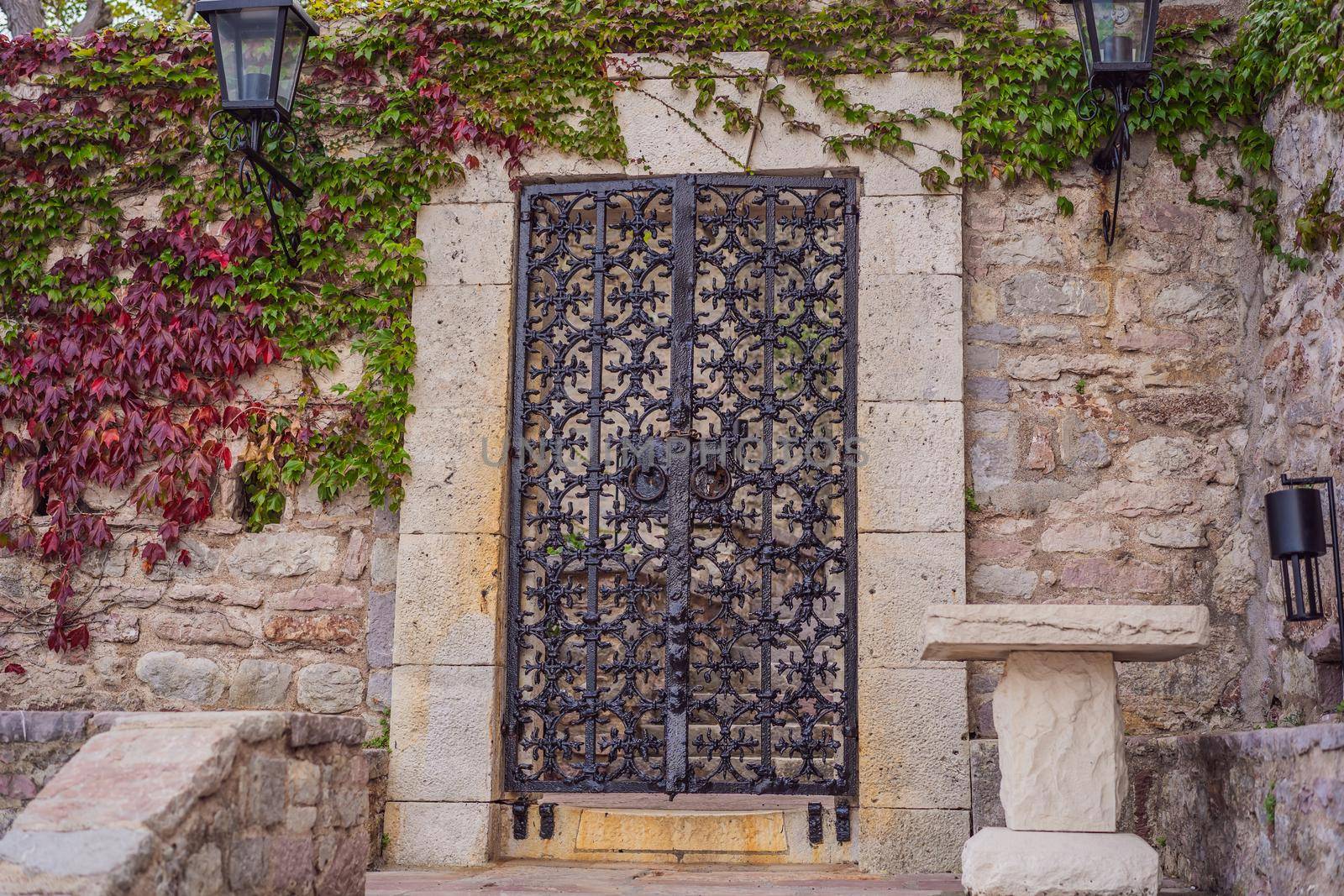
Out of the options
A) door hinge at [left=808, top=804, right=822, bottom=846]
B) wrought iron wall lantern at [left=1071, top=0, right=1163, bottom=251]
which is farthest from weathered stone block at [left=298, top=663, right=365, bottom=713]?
wrought iron wall lantern at [left=1071, top=0, right=1163, bottom=251]

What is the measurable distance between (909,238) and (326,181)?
2273mm

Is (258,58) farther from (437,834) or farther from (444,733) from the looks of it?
(437,834)

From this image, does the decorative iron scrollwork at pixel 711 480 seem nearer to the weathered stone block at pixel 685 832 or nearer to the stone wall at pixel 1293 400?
the weathered stone block at pixel 685 832

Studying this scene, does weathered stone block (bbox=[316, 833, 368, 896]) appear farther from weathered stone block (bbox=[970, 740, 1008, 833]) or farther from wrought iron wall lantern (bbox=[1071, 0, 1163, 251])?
wrought iron wall lantern (bbox=[1071, 0, 1163, 251])

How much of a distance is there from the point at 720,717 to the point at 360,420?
5.75 ft

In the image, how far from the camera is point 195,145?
497 cm

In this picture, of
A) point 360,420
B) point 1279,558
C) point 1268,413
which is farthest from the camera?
point 360,420

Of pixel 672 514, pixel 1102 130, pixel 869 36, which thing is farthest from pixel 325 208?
pixel 1102 130

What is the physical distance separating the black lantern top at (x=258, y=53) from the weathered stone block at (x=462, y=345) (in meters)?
0.88

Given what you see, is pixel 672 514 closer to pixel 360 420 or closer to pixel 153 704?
pixel 360 420

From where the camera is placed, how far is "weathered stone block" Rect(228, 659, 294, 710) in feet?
15.1

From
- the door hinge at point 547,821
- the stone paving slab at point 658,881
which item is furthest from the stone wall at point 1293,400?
the door hinge at point 547,821

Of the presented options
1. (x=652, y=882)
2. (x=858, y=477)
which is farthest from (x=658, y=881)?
(x=858, y=477)

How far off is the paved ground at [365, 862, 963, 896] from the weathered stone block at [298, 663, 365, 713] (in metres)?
0.65
